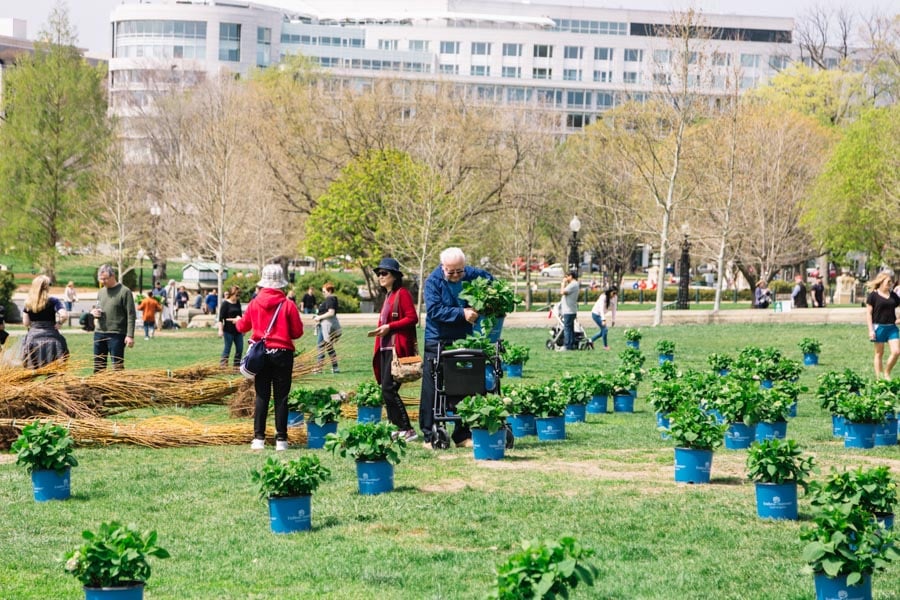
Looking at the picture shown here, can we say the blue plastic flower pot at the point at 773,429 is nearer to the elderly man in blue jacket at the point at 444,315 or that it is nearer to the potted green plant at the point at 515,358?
the elderly man in blue jacket at the point at 444,315

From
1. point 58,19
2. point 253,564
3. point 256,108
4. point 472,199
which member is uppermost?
point 58,19

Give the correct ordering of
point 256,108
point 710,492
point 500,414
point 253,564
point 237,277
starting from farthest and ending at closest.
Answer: point 256,108
point 237,277
point 500,414
point 710,492
point 253,564

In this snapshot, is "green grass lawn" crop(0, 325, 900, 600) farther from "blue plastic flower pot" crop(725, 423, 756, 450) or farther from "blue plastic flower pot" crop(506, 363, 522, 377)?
"blue plastic flower pot" crop(506, 363, 522, 377)

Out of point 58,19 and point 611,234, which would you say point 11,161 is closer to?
point 58,19

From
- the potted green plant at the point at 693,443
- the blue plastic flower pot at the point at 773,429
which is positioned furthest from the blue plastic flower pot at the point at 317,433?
the blue plastic flower pot at the point at 773,429

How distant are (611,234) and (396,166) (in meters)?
14.5

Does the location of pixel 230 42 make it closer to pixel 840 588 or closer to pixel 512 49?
pixel 512 49

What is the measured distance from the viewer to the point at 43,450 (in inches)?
388

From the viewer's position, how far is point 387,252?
1735 inches

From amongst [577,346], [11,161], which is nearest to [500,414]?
[577,346]

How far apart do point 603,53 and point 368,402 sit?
121809mm

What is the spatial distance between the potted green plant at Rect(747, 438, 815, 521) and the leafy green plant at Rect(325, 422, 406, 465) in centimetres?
260

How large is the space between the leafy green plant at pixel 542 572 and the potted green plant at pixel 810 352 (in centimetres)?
1826

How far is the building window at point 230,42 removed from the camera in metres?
121
